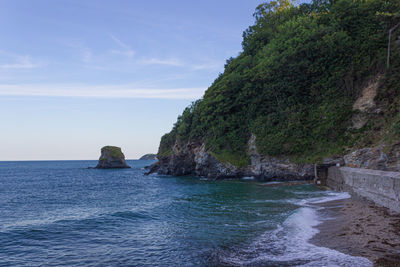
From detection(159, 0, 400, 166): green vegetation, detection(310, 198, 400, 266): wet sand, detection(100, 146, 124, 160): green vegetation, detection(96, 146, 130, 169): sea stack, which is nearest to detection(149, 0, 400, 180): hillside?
detection(159, 0, 400, 166): green vegetation

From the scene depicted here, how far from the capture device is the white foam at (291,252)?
724cm

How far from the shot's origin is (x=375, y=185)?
1418 cm

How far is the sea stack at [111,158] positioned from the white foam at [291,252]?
91.7 metres

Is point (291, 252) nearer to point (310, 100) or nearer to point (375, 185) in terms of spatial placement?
point (375, 185)

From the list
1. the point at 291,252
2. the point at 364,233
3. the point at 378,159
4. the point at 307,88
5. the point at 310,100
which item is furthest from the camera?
the point at 307,88

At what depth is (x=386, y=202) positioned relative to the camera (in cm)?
1279

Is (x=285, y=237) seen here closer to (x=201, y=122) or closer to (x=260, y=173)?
(x=260, y=173)

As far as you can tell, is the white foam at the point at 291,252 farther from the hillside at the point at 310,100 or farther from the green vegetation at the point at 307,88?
the green vegetation at the point at 307,88

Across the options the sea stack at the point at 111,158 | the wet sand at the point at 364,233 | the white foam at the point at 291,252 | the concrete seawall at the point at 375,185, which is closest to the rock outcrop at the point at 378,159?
the concrete seawall at the point at 375,185

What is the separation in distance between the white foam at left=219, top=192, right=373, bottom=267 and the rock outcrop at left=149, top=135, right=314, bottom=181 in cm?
2359

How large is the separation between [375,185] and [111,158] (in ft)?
306

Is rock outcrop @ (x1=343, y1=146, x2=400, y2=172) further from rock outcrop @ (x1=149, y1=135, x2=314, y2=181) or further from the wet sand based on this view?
the wet sand

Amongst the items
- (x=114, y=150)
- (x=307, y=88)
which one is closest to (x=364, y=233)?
(x=307, y=88)

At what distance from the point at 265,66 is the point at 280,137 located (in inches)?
487
